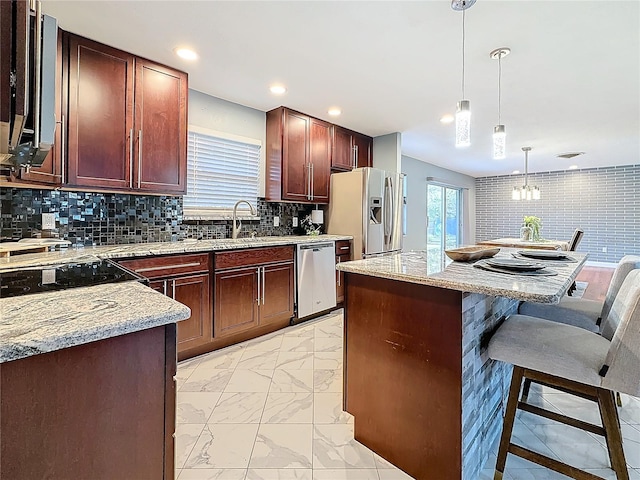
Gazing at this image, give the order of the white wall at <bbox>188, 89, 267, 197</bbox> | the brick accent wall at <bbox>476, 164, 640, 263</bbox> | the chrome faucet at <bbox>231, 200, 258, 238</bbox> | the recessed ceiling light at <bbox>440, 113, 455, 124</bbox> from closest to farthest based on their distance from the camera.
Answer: the white wall at <bbox>188, 89, 267, 197</bbox> → the chrome faucet at <bbox>231, 200, 258, 238</bbox> → the recessed ceiling light at <bbox>440, 113, 455, 124</bbox> → the brick accent wall at <bbox>476, 164, 640, 263</bbox>

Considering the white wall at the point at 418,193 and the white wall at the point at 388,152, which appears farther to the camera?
the white wall at the point at 418,193

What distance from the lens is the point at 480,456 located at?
4.82ft

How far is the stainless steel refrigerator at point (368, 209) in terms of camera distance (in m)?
3.90

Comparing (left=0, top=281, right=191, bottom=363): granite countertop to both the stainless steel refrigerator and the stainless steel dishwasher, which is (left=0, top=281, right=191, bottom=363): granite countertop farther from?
the stainless steel refrigerator

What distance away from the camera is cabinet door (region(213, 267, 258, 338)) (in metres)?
2.69

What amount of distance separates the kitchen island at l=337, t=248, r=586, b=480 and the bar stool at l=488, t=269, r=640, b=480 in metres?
0.14

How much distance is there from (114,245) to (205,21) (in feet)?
5.99

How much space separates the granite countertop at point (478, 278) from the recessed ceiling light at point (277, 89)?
6.90 feet

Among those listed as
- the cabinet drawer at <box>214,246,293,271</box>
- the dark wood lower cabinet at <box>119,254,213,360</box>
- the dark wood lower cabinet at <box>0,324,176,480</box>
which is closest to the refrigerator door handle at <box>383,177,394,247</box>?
the cabinet drawer at <box>214,246,293,271</box>

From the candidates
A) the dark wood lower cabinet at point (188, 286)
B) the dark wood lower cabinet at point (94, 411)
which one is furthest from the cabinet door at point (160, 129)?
the dark wood lower cabinet at point (94, 411)

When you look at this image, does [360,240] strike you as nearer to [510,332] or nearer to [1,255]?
[510,332]

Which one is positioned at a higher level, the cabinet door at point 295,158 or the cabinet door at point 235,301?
the cabinet door at point 295,158

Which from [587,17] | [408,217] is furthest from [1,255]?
[408,217]

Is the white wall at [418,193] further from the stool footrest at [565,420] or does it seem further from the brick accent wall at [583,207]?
the stool footrest at [565,420]
